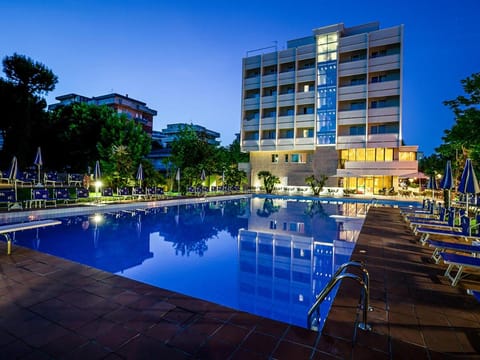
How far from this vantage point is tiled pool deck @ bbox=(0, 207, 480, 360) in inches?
89.3

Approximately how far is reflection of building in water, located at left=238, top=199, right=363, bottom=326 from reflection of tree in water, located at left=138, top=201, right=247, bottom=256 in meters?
0.99

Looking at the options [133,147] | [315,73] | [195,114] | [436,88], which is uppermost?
[436,88]

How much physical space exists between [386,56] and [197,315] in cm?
3092

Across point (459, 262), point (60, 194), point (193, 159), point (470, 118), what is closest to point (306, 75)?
point (193, 159)

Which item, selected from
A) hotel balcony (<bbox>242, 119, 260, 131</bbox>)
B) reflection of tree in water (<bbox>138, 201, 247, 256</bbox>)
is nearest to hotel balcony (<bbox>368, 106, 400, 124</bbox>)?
hotel balcony (<bbox>242, 119, 260, 131</bbox>)

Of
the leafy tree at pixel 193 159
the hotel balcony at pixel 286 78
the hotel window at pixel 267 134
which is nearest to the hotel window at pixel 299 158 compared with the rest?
the hotel window at pixel 267 134

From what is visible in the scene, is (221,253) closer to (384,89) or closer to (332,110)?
(332,110)

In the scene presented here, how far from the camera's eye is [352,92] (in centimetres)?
2750

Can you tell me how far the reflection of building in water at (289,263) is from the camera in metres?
3.84

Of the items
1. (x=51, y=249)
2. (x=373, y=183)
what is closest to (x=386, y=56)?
(x=373, y=183)

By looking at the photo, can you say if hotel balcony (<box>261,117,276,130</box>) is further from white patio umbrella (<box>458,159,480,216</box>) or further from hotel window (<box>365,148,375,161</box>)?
white patio umbrella (<box>458,159,480,216</box>)

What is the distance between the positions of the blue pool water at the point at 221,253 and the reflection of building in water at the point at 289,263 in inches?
0.6

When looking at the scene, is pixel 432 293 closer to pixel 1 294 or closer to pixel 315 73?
pixel 1 294

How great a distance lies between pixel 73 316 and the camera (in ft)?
9.12
